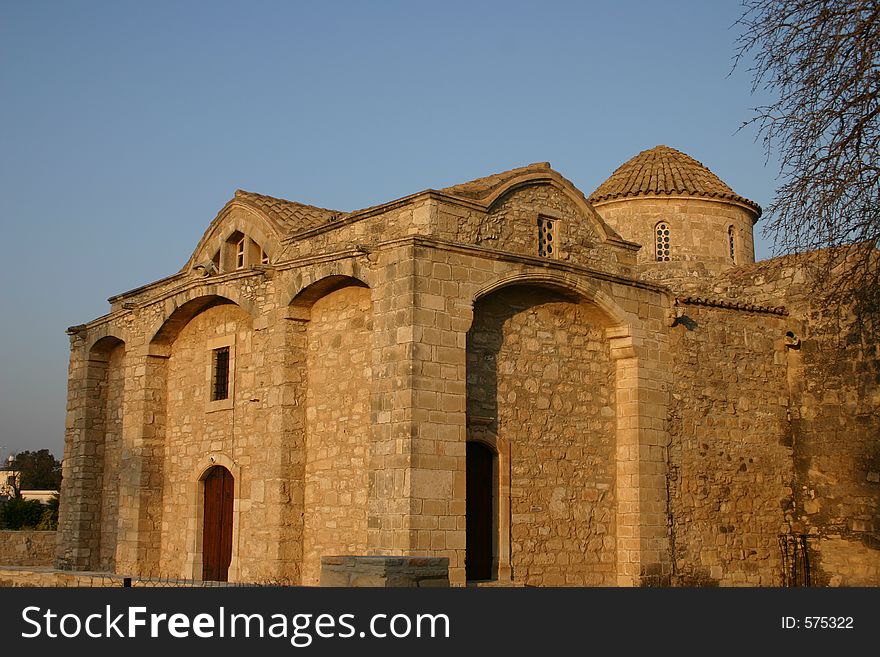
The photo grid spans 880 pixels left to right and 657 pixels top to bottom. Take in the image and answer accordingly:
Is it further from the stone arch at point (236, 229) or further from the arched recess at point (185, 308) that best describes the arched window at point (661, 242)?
the arched recess at point (185, 308)

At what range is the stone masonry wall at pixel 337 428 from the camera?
14.5m

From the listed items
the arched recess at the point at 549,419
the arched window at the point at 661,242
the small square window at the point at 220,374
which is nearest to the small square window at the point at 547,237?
the arched recess at the point at 549,419

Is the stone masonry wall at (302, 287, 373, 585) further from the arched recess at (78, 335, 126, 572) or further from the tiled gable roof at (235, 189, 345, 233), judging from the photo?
the arched recess at (78, 335, 126, 572)

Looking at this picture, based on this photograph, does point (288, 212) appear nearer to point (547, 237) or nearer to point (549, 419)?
point (547, 237)

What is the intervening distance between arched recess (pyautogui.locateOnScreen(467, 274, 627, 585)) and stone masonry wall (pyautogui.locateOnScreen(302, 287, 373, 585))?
63.6 inches

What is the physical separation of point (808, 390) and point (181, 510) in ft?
36.1

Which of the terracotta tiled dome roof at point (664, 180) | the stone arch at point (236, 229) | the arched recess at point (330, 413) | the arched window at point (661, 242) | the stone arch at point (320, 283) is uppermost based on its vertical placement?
the terracotta tiled dome roof at point (664, 180)

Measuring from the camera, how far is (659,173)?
23.0 m

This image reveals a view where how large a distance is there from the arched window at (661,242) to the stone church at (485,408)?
2491 millimetres

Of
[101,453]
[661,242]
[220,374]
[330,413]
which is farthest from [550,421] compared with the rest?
[101,453]

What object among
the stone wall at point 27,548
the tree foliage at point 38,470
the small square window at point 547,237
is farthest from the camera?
the tree foliage at point 38,470

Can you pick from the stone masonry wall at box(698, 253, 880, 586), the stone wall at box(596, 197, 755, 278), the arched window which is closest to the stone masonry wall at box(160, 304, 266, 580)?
the stone masonry wall at box(698, 253, 880, 586)

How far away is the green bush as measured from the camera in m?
32.6

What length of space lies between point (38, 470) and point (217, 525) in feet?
182
